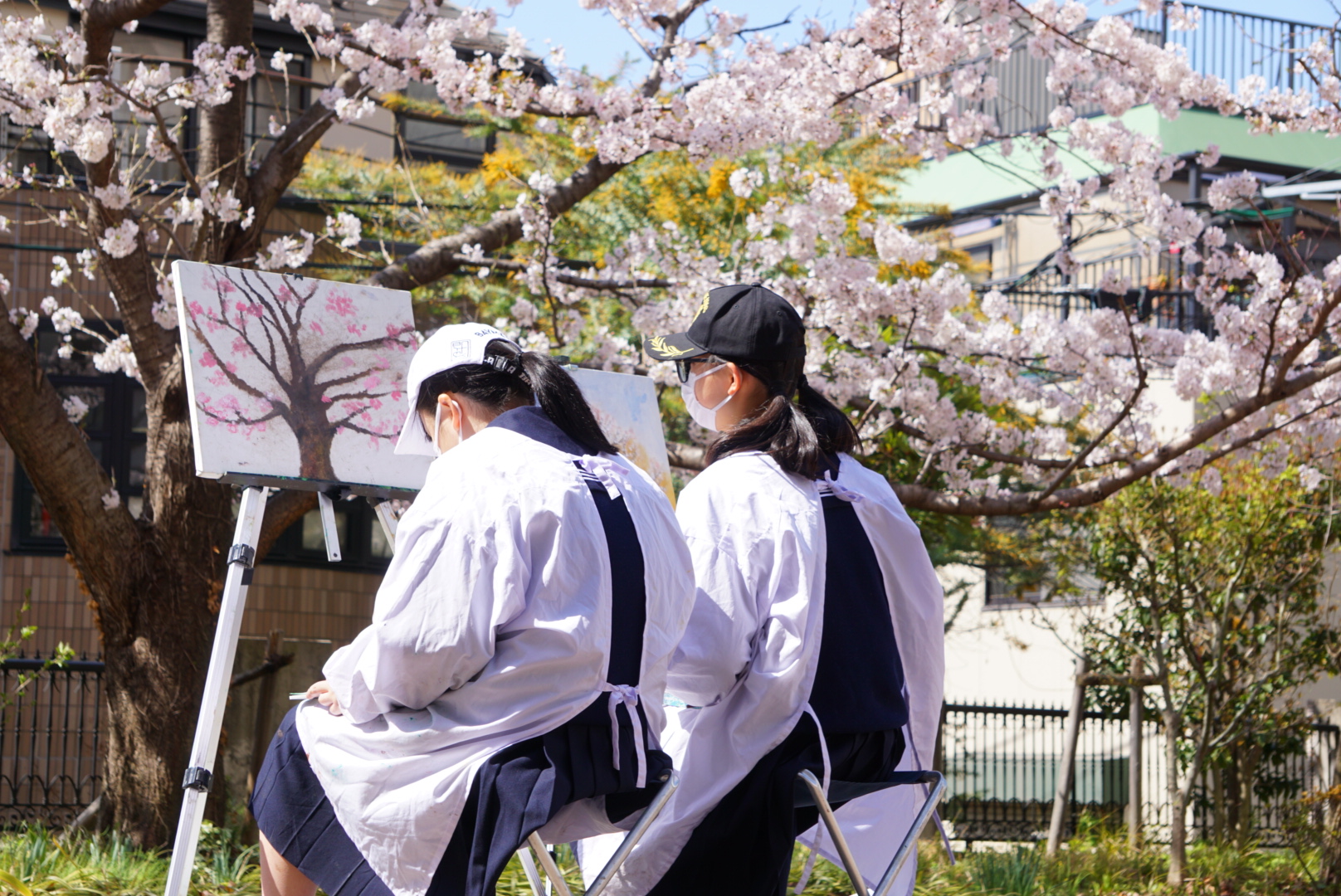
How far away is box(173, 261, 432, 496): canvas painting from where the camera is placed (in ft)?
11.6

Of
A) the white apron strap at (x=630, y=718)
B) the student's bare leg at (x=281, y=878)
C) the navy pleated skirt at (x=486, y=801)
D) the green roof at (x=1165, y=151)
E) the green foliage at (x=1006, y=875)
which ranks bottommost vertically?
the green foliage at (x=1006, y=875)

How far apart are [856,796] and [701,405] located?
0.88 meters

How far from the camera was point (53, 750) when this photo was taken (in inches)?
316

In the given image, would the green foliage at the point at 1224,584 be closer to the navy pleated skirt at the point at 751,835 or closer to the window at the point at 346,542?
the navy pleated skirt at the point at 751,835

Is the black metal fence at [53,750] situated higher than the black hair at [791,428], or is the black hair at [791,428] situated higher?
the black hair at [791,428]

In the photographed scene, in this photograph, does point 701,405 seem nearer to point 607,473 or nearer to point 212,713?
point 607,473

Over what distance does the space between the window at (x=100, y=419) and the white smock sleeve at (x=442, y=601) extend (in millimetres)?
7431

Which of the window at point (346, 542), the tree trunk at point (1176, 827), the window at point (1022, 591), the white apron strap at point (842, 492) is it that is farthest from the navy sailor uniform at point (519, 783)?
the window at point (1022, 591)

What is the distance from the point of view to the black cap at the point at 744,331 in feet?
8.91

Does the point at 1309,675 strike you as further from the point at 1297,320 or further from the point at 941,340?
the point at 941,340

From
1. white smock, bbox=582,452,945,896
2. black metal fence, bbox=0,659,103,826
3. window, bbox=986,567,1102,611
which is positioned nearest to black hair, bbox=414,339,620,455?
white smock, bbox=582,452,945,896

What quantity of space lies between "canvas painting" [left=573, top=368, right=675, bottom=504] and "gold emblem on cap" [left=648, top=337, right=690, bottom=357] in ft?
4.30

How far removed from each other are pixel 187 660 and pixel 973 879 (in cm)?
341

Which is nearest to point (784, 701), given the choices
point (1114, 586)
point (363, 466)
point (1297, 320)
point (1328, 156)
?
point (363, 466)
